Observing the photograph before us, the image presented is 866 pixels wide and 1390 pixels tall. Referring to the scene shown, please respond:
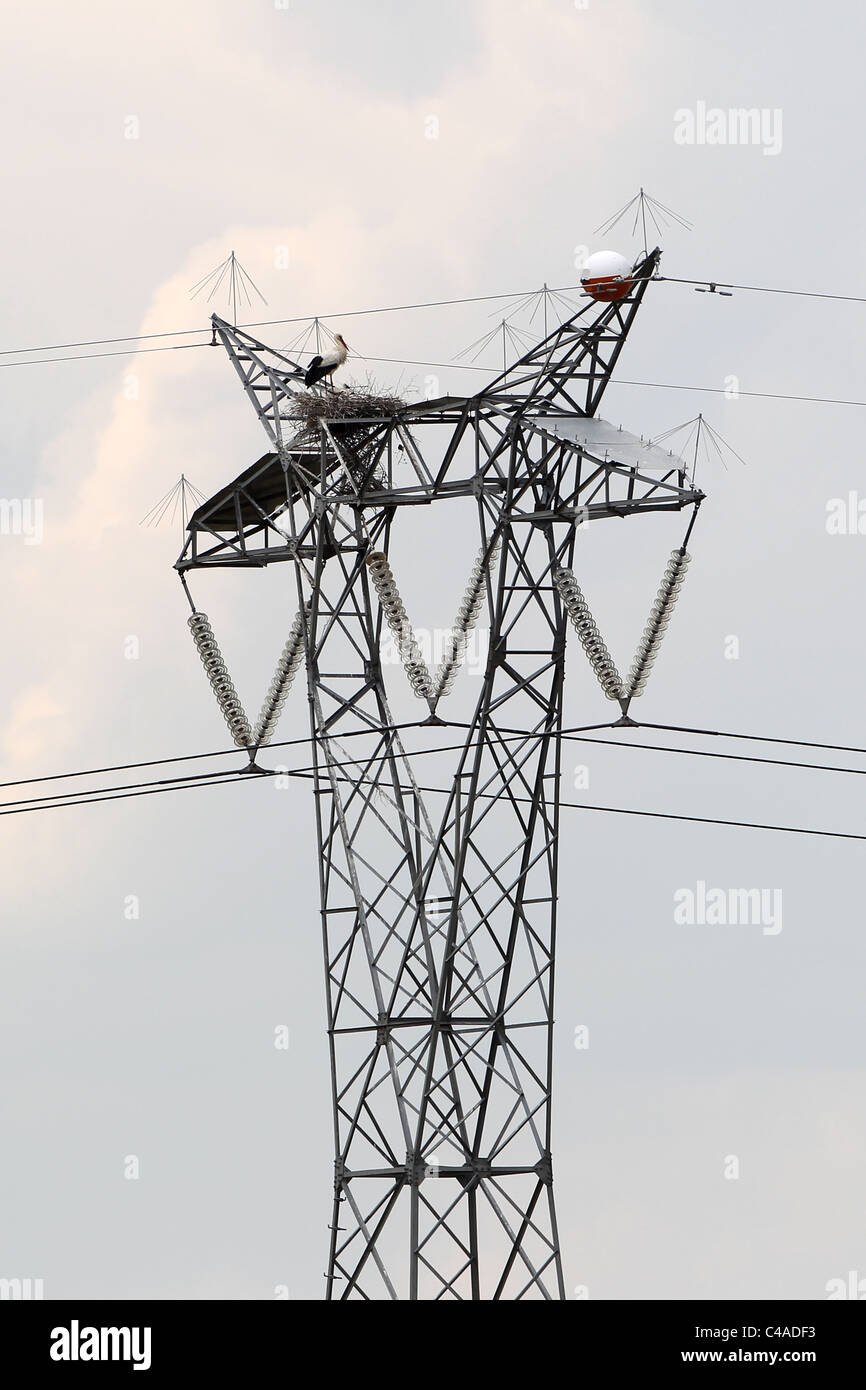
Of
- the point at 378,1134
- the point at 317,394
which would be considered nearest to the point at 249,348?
the point at 317,394

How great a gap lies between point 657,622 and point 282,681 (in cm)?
617

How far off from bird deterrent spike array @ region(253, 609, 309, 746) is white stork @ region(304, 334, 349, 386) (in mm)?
3062

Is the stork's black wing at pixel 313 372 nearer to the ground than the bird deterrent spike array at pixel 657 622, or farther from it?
farther from it

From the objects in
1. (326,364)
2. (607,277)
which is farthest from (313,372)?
(607,277)

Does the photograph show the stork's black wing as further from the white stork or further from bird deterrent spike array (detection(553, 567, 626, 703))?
bird deterrent spike array (detection(553, 567, 626, 703))

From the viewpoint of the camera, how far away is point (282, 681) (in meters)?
39.7

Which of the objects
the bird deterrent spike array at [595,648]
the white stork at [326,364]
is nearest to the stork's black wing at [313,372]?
the white stork at [326,364]

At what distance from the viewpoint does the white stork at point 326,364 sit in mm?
38625

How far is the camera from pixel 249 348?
39.7 metres

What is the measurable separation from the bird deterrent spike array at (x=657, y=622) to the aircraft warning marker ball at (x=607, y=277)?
11.3 ft

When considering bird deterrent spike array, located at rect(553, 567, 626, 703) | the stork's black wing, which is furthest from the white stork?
bird deterrent spike array, located at rect(553, 567, 626, 703)

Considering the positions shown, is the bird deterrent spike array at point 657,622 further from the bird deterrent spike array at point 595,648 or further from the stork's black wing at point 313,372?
the stork's black wing at point 313,372

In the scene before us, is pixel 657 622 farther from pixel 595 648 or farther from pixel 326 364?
pixel 326 364

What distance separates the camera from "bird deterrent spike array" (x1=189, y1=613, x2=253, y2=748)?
39.2m
